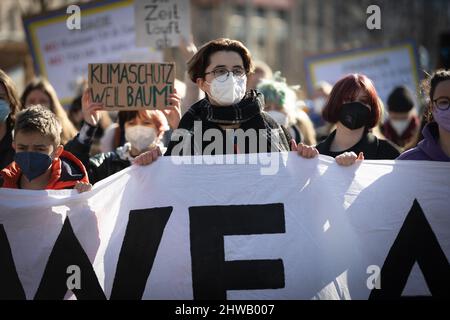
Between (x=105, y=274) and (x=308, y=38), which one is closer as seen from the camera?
(x=105, y=274)

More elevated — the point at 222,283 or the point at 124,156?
the point at 124,156

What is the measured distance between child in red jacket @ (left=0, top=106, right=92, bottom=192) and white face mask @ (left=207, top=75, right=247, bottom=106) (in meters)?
0.80

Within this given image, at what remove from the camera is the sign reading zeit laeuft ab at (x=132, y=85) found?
16.5 feet

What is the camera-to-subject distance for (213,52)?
14.9ft

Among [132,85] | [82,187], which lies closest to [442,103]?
[132,85]

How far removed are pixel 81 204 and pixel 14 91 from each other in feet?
3.67

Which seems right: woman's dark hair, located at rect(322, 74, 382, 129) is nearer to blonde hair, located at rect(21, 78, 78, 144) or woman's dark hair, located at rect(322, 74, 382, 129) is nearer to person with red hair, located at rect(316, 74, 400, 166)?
person with red hair, located at rect(316, 74, 400, 166)

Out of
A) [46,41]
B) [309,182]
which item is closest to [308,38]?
[46,41]

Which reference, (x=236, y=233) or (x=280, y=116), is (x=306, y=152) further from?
(x=280, y=116)

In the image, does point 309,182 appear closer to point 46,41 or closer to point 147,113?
point 147,113

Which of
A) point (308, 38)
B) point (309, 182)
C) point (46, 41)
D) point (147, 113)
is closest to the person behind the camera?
point (309, 182)

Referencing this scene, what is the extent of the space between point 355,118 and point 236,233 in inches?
40.1

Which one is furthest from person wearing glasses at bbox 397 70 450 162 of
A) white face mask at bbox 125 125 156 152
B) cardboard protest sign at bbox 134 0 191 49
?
cardboard protest sign at bbox 134 0 191 49

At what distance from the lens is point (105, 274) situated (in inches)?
169
